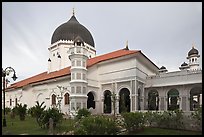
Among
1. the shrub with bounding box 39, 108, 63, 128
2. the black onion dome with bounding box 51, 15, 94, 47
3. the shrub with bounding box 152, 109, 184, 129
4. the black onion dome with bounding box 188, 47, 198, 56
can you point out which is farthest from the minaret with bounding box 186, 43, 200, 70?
the shrub with bounding box 39, 108, 63, 128

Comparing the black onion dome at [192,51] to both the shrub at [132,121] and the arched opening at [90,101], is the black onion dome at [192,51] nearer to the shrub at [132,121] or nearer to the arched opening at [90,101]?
the arched opening at [90,101]

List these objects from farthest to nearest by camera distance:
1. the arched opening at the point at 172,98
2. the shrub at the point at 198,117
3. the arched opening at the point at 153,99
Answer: the arched opening at the point at 153,99 → the arched opening at the point at 172,98 → the shrub at the point at 198,117

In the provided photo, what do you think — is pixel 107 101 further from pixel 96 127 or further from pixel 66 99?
pixel 96 127

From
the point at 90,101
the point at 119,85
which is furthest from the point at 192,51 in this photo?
the point at 90,101

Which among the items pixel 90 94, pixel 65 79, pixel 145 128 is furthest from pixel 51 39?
pixel 145 128

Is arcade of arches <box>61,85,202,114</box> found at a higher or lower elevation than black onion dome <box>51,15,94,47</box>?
lower

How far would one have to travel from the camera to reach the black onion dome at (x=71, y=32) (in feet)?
118

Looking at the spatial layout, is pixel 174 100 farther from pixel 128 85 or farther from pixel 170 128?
pixel 170 128

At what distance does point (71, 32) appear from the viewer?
118ft

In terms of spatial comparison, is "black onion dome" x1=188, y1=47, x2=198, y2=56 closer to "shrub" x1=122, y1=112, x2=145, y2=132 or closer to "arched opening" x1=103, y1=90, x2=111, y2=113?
"arched opening" x1=103, y1=90, x2=111, y2=113

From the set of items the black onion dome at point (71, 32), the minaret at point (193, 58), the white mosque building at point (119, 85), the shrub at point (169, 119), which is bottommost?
the shrub at point (169, 119)

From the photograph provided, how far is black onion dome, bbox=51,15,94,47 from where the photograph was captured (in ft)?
118

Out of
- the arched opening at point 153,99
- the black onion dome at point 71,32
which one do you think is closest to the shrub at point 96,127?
the arched opening at point 153,99

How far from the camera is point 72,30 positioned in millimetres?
36156
